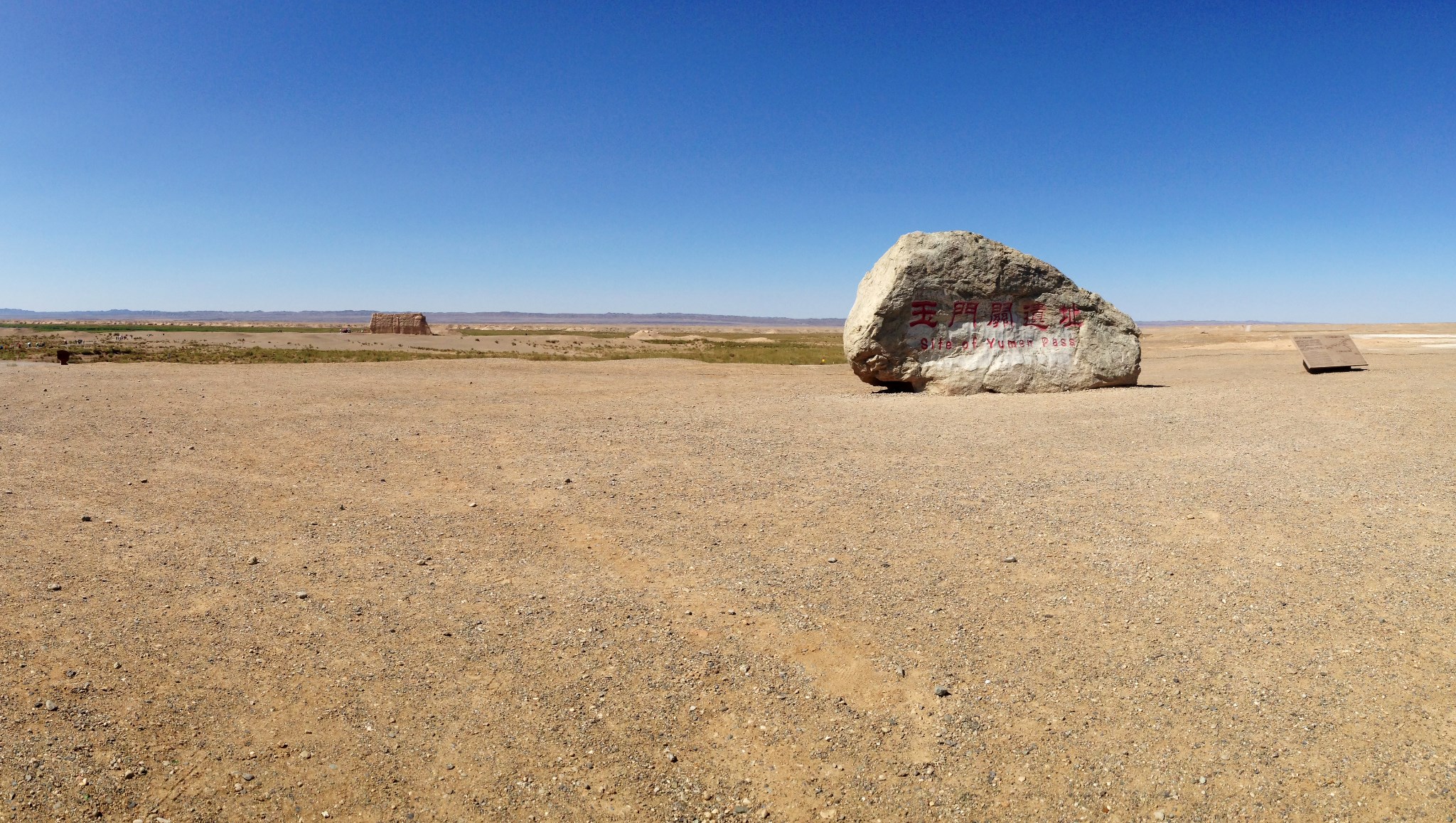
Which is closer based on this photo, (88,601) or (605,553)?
(88,601)

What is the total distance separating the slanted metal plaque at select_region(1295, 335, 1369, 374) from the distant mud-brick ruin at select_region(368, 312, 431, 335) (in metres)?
52.2

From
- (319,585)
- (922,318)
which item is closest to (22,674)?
(319,585)

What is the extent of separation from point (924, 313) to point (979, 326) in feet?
4.17

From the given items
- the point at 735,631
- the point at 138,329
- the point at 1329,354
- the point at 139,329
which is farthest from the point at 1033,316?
the point at 138,329

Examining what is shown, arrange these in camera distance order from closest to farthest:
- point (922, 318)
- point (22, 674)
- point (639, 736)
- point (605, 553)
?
1. point (639, 736)
2. point (22, 674)
3. point (605, 553)
4. point (922, 318)

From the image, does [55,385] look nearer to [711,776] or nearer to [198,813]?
[198,813]

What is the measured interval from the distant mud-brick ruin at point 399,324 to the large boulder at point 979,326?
47288mm

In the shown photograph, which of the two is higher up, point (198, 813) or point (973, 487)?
point (973, 487)

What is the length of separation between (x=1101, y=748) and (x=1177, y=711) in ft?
1.93

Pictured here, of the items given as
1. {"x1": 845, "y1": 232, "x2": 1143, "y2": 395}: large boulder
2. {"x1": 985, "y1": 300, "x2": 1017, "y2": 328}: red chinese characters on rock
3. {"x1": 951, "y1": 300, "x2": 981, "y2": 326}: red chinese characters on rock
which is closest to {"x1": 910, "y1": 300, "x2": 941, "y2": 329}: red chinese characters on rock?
{"x1": 845, "y1": 232, "x2": 1143, "y2": 395}: large boulder

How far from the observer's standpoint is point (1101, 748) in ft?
12.9

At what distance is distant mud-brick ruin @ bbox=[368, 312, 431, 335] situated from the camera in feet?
188

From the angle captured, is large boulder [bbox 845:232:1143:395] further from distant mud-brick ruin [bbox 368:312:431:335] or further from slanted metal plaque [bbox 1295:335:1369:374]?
distant mud-brick ruin [bbox 368:312:431:335]

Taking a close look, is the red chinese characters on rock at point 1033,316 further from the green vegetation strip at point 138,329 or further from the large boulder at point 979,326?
the green vegetation strip at point 138,329
